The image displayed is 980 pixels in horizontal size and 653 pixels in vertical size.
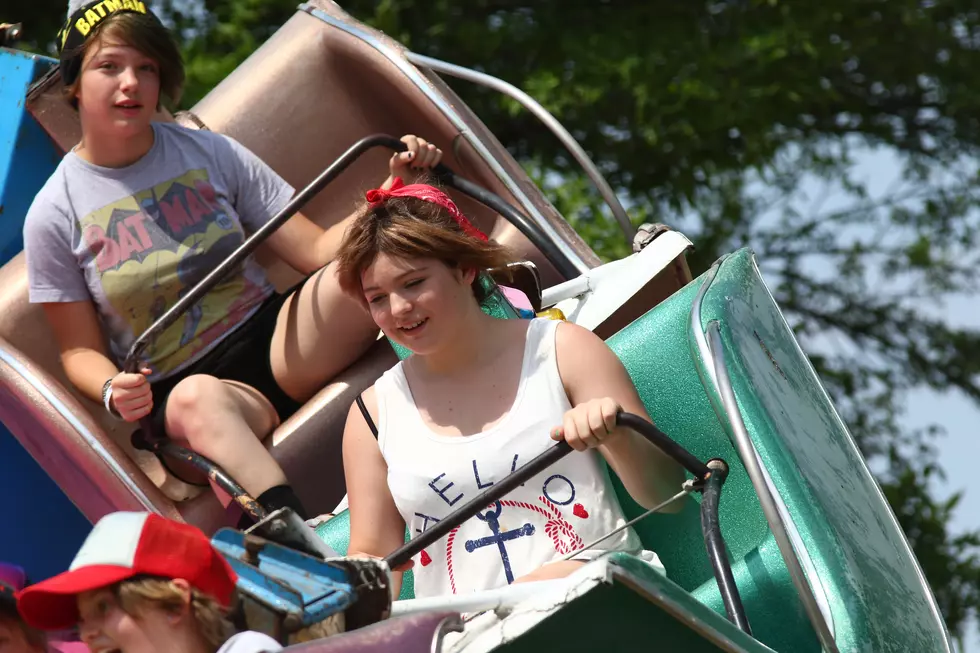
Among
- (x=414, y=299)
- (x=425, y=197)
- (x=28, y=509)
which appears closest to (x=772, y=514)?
(x=414, y=299)

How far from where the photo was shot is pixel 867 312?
22.3 ft

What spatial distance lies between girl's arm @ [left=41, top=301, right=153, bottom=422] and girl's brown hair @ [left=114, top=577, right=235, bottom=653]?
1234 millimetres

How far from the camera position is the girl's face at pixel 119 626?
5.76 ft

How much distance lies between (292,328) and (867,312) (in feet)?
13.6

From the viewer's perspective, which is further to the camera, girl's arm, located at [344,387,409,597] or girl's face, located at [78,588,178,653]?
girl's arm, located at [344,387,409,597]

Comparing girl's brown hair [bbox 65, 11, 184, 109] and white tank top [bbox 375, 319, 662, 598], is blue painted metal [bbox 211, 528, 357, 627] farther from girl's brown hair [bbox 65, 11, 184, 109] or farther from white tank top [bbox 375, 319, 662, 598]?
girl's brown hair [bbox 65, 11, 184, 109]

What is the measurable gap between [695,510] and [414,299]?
0.64 metres

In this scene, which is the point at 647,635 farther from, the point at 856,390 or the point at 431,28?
the point at 856,390

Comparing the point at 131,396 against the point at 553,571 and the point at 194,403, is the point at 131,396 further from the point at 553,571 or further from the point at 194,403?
the point at 553,571

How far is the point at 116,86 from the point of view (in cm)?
311

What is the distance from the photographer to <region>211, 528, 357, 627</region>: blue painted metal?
5.81 feet

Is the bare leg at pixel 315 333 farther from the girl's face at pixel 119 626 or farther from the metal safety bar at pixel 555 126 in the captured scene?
the girl's face at pixel 119 626

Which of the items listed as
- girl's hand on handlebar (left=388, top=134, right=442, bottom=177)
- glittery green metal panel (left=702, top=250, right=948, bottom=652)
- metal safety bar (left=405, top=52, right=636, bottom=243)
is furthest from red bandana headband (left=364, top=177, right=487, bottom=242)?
metal safety bar (left=405, top=52, right=636, bottom=243)

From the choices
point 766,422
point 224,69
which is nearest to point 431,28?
point 224,69
